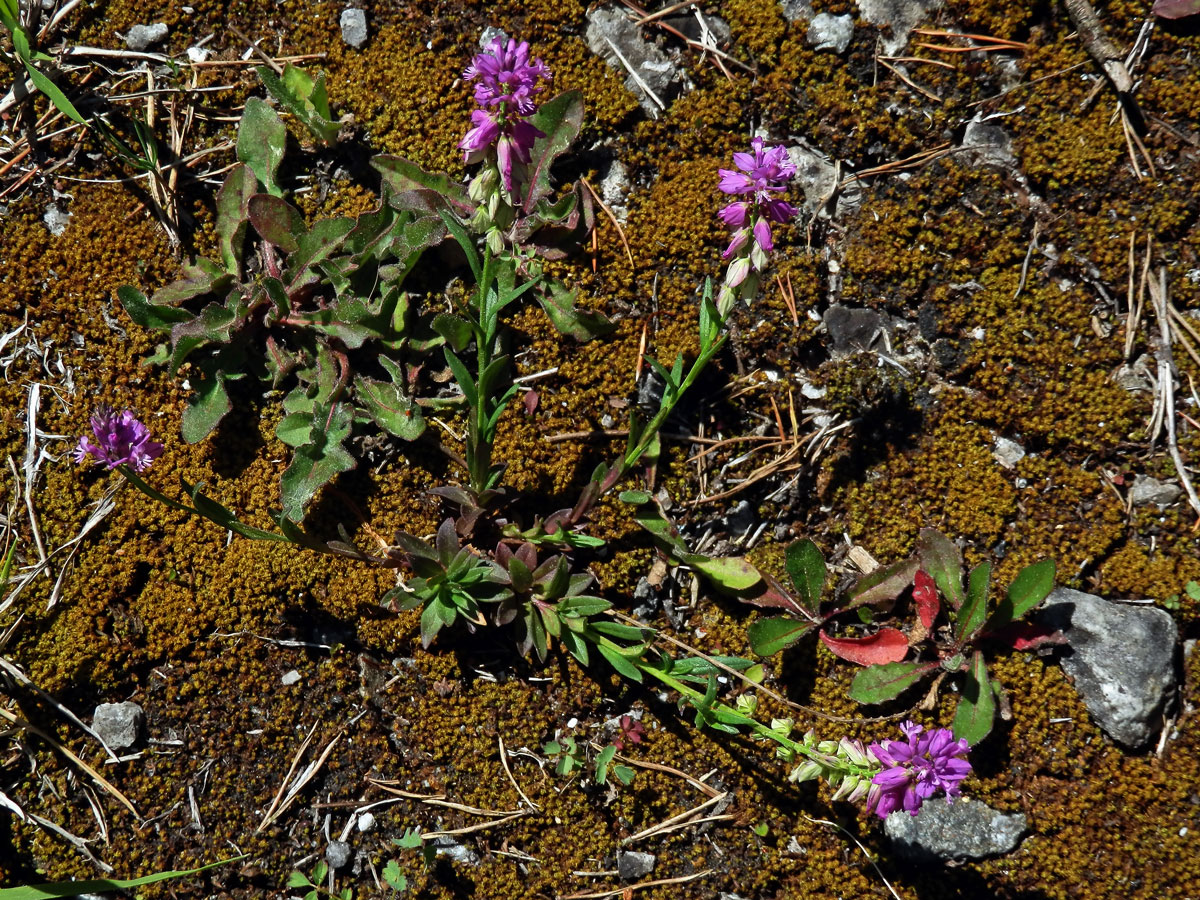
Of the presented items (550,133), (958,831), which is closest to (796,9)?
(550,133)

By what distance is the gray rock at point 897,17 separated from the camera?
312 cm

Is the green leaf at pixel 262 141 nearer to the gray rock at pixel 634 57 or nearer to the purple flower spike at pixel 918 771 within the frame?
the gray rock at pixel 634 57

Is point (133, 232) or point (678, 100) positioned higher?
point (678, 100)

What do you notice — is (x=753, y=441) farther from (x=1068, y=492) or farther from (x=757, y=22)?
(x=757, y=22)

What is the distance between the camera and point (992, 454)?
301 cm

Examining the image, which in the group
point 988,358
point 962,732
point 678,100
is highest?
point 678,100

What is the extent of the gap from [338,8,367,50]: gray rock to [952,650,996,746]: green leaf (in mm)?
3084

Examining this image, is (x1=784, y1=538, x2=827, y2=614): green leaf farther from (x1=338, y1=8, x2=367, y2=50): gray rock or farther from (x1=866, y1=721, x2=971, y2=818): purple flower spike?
(x1=338, y1=8, x2=367, y2=50): gray rock

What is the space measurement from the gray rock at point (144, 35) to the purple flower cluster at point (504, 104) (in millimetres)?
1507

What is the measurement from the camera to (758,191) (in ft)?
7.76

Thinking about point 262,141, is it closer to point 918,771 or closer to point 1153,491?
point 918,771

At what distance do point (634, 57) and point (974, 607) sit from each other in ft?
7.53

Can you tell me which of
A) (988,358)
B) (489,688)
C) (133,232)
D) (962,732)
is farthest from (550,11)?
(962,732)

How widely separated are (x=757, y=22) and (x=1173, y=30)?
147 centimetres
